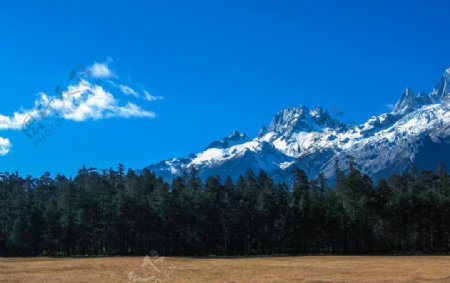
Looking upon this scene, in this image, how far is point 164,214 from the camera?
119 m

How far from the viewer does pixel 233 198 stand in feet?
419

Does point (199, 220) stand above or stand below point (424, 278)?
above

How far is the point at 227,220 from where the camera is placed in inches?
4870

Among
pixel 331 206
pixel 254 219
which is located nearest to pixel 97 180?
pixel 254 219

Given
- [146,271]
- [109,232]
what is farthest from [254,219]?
[146,271]

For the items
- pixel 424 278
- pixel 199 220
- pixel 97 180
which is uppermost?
pixel 97 180

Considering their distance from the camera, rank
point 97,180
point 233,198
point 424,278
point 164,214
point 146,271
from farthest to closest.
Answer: point 97,180, point 233,198, point 164,214, point 146,271, point 424,278

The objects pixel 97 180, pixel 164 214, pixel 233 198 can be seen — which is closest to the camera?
pixel 164 214

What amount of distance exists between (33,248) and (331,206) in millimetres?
66730

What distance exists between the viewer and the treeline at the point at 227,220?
120125 millimetres

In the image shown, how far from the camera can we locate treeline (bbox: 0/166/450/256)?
394ft

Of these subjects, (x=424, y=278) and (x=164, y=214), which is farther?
(x=164, y=214)

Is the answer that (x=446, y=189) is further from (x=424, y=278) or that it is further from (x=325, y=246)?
(x=424, y=278)

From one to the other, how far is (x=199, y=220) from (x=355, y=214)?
34.1 meters
